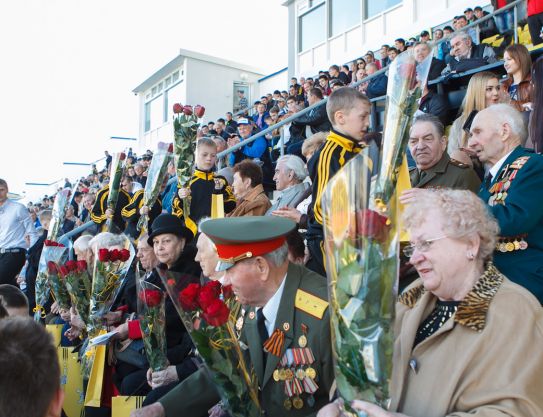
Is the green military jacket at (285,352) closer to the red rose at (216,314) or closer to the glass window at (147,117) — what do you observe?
the red rose at (216,314)

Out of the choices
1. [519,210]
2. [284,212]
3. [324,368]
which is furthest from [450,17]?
[324,368]

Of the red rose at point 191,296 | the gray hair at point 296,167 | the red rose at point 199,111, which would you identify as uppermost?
the red rose at point 199,111

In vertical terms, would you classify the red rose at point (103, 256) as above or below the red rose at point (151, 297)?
above

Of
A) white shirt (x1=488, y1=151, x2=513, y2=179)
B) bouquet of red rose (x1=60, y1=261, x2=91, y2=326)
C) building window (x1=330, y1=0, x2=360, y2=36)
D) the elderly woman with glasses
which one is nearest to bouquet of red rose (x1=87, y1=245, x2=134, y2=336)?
bouquet of red rose (x1=60, y1=261, x2=91, y2=326)

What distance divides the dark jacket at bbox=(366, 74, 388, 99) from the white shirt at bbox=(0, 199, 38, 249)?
17.2 feet

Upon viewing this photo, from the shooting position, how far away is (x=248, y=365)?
7.23 feet

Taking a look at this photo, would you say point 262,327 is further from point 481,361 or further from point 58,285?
point 58,285

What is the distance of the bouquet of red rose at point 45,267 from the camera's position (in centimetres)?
472

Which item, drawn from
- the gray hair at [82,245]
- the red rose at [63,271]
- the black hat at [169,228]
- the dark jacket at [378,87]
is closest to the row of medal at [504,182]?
the black hat at [169,228]

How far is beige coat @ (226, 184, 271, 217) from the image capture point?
5.10 m

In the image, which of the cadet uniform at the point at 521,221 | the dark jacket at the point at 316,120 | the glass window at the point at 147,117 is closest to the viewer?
the cadet uniform at the point at 521,221

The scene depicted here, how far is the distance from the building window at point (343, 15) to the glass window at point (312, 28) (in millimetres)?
421

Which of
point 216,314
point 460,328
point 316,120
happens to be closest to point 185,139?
point 316,120

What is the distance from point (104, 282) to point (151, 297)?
2.89 ft
